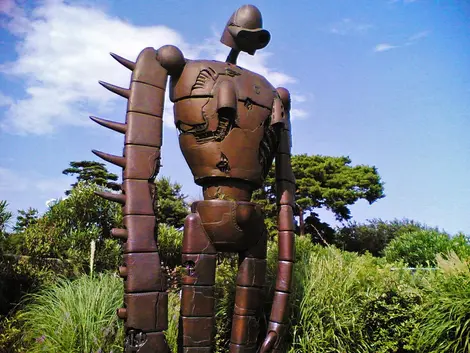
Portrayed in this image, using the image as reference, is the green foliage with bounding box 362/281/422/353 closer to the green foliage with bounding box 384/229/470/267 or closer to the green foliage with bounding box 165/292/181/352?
the green foliage with bounding box 165/292/181/352

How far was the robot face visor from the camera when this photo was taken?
3887 millimetres

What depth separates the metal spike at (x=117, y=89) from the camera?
3484mm

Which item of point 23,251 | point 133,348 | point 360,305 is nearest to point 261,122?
point 133,348

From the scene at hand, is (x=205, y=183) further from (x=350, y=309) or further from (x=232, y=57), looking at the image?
(x=350, y=309)

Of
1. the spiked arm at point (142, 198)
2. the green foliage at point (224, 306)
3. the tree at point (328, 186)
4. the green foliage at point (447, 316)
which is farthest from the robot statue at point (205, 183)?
the tree at point (328, 186)

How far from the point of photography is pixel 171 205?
1479cm

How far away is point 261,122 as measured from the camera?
3.78m

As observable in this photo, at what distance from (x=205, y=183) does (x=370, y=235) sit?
1828 centimetres

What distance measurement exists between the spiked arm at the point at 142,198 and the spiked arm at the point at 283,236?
948mm

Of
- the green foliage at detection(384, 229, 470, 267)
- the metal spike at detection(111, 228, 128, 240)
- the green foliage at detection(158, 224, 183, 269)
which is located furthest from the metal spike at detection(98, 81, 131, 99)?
the green foliage at detection(384, 229, 470, 267)

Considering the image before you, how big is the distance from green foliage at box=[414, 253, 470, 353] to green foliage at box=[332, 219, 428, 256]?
1416cm

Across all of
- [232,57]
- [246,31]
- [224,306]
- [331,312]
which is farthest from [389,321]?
[246,31]

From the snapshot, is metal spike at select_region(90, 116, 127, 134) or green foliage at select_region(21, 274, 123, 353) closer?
metal spike at select_region(90, 116, 127, 134)

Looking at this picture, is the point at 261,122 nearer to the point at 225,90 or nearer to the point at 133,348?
the point at 225,90
